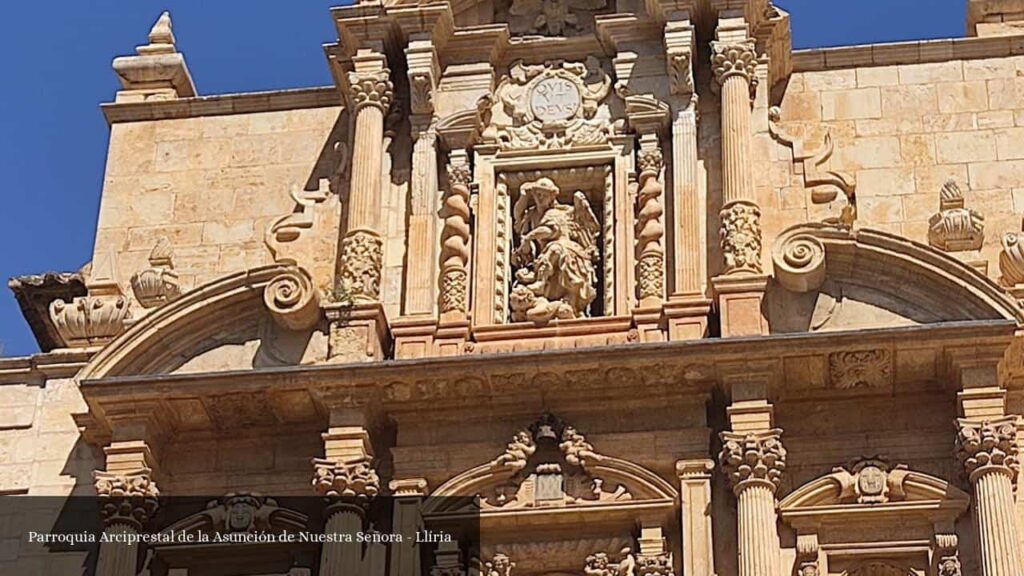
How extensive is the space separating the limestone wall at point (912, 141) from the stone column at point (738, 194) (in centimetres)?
50

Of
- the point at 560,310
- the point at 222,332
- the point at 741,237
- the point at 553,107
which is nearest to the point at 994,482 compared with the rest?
the point at 741,237

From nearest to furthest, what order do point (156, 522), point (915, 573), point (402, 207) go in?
point (915, 573), point (156, 522), point (402, 207)

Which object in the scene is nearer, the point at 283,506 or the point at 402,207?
the point at 283,506

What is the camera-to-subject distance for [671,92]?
21.9m

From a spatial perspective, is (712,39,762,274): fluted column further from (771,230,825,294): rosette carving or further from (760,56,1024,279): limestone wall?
(760,56,1024,279): limestone wall

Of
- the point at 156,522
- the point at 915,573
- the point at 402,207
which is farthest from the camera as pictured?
the point at 402,207

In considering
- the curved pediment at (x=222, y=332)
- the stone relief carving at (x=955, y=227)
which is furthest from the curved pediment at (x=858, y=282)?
the curved pediment at (x=222, y=332)

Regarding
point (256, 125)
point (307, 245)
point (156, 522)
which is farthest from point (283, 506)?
point (256, 125)

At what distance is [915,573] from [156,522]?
6.09m

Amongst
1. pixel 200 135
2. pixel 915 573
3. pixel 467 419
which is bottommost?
pixel 915 573

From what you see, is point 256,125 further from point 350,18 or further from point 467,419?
point 467,419

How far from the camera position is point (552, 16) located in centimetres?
2294

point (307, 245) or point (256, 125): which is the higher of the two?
point (256, 125)

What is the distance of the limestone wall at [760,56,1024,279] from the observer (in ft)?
70.1
